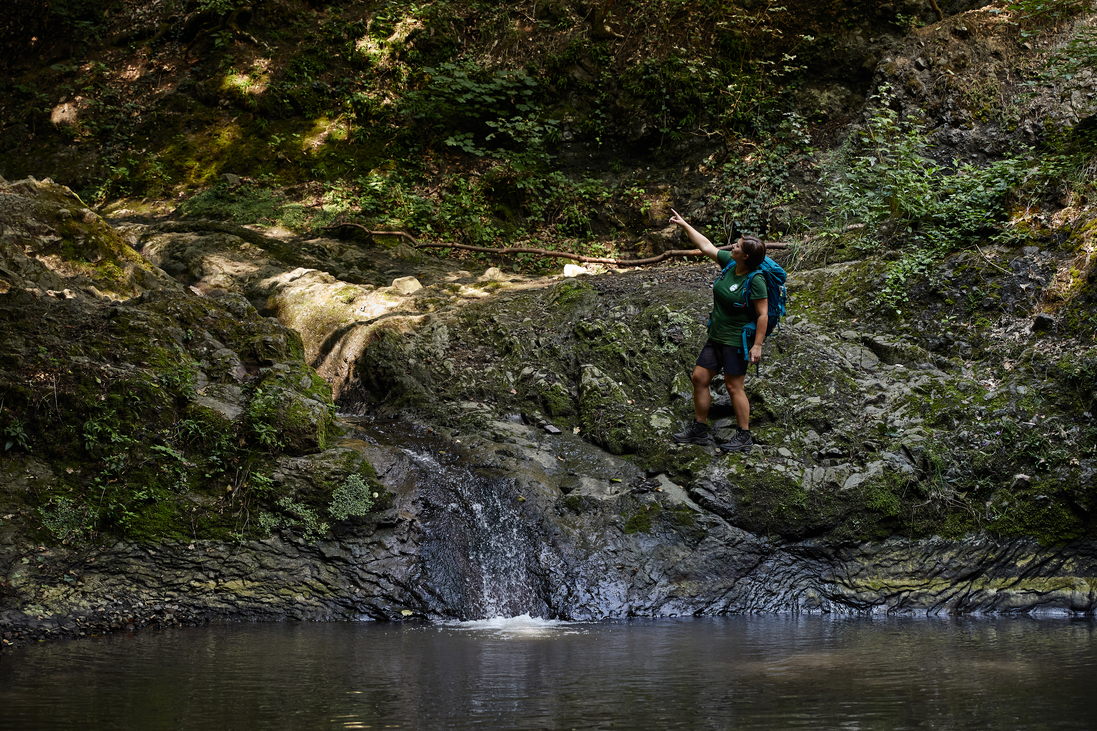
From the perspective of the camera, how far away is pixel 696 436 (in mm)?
7223

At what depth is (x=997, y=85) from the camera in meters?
10.8

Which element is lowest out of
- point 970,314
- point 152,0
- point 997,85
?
point 970,314

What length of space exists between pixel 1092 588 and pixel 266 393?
7.27m

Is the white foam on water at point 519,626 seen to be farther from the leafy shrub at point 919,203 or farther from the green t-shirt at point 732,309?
the leafy shrub at point 919,203

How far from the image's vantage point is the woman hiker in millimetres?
6742

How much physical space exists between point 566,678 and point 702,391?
12.7ft

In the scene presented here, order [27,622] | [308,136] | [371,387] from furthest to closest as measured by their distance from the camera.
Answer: [308,136], [371,387], [27,622]

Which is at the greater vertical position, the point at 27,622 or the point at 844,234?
the point at 844,234

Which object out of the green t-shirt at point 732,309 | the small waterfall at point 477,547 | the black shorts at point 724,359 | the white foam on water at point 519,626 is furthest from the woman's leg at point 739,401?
the white foam on water at point 519,626

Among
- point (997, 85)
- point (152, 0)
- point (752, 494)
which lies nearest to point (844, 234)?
point (997, 85)

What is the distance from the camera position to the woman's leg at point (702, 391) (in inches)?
281

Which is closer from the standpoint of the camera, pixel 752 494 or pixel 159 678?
pixel 159 678

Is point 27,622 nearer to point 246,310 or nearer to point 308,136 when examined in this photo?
point 246,310

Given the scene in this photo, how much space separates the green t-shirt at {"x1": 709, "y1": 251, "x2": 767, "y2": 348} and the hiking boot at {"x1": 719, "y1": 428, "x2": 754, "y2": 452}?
88 centimetres
